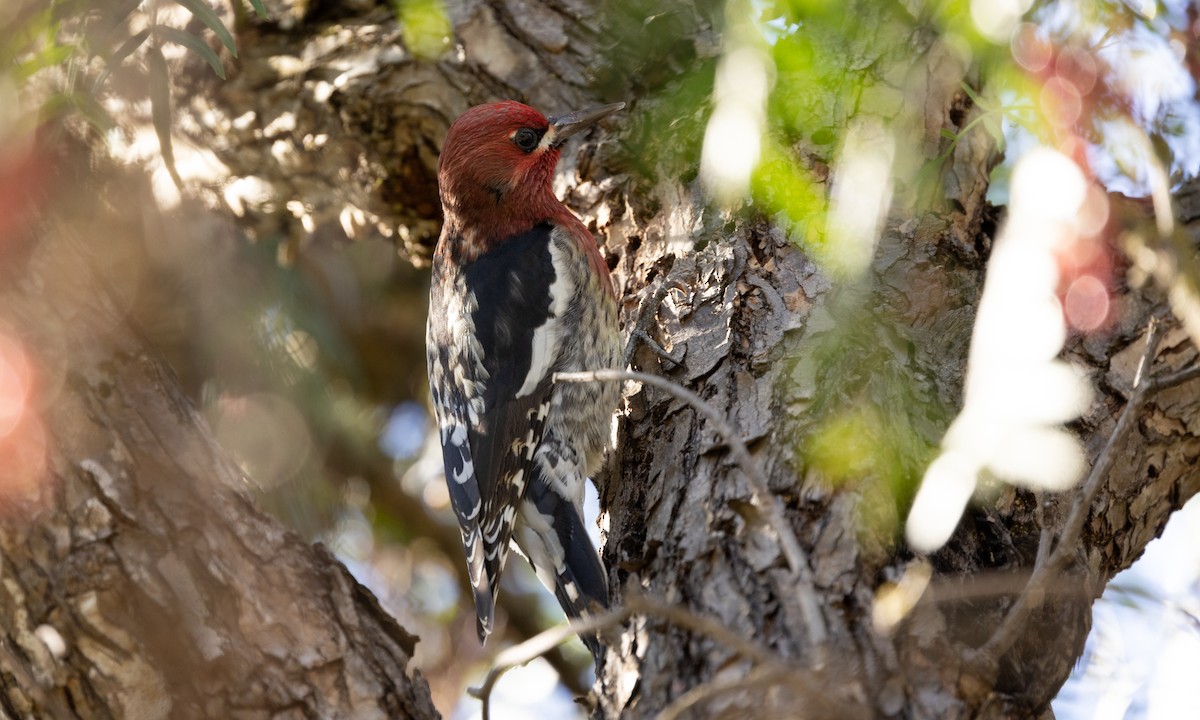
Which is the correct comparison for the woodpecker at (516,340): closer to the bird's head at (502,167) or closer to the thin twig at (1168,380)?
the bird's head at (502,167)

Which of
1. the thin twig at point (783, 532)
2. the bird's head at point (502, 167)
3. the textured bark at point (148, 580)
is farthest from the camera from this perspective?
the bird's head at point (502, 167)

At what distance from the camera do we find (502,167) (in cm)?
329

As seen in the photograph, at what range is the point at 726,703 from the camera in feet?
5.48

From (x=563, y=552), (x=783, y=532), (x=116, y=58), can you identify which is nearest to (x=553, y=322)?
(x=563, y=552)

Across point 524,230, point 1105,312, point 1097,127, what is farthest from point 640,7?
point 1105,312

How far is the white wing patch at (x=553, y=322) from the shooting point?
3.16 metres

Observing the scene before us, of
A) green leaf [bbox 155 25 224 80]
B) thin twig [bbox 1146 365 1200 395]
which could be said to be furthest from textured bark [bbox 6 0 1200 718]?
green leaf [bbox 155 25 224 80]

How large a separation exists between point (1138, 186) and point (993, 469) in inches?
47.5

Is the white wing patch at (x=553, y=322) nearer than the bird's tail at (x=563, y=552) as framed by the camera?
No

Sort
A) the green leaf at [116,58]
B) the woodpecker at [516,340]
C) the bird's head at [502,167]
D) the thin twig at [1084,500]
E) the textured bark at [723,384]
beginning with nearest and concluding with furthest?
1. the thin twig at [1084,500]
2. the textured bark at [723,384]
3. the green leaf at [116,58]
4. the woodpecker at [516,340]
5. the bird's head at [502,167]

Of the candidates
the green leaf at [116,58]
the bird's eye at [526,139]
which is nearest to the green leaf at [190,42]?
the green leaf at [116,58]

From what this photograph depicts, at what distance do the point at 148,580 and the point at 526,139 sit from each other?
1.71m

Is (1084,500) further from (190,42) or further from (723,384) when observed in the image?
(190,42)

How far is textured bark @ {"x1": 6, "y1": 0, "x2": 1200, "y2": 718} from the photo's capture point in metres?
1.78
